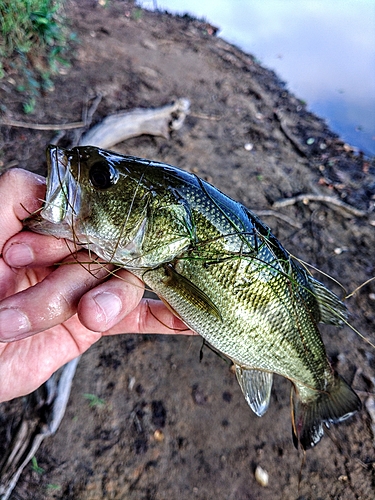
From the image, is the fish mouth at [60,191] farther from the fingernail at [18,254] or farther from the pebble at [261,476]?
the pebble at [261,476]

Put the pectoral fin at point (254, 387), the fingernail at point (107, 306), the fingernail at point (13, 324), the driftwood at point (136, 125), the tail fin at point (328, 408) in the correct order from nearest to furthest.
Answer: the fingernail at point (13, 324) → the fingernail at point (107, 306) → the pectoral fin at point (254, 387) → the tail fin at point (328, 408) → the driftwood at point (136, 125)

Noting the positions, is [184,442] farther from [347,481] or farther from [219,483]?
[347,481]

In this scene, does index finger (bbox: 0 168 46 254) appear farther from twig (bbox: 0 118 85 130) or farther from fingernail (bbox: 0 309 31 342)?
twig (bbox: 0 118 85 130)

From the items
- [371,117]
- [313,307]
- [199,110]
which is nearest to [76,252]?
[313,307]

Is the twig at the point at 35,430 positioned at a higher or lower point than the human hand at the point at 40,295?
lower

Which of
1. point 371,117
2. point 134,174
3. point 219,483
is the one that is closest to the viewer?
point 134,174

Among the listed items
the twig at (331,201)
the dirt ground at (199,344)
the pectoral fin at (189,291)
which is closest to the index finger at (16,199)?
the pectoral fin at (189,291)

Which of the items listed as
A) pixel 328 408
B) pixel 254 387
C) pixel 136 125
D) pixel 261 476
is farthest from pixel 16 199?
pixel 136 125

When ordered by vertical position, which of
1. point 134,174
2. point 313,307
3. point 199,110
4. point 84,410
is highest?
point 199,110
